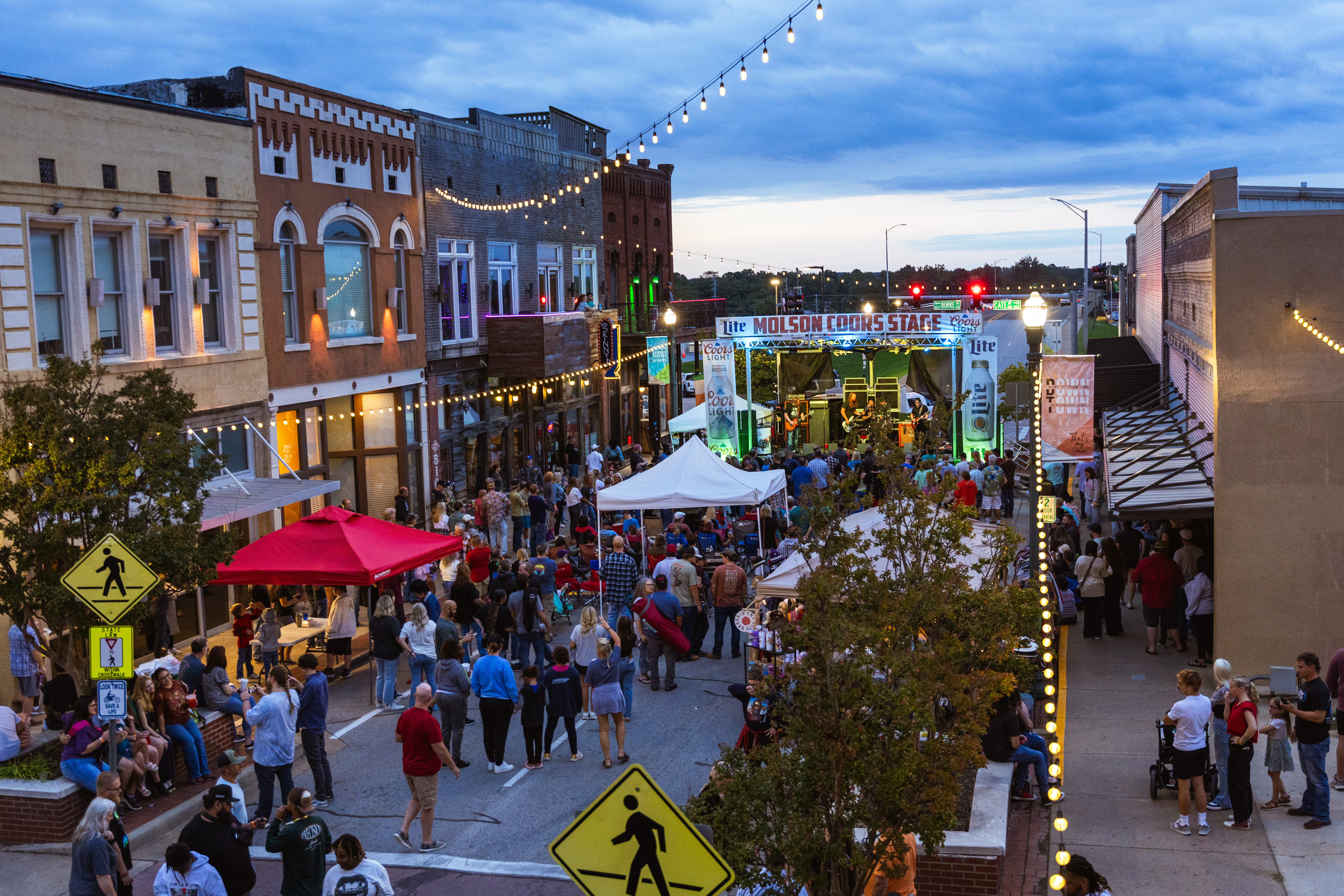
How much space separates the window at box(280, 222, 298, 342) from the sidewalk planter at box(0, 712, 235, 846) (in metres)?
12.2

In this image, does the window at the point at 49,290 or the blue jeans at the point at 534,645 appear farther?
the window at the point at 49,290

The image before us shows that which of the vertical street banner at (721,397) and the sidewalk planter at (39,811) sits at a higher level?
the vertical street banner at (721,397)

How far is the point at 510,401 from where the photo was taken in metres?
31.6

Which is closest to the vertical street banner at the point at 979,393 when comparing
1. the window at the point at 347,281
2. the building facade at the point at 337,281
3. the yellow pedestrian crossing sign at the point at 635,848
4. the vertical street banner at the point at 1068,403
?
the building facade at the point at 337,281

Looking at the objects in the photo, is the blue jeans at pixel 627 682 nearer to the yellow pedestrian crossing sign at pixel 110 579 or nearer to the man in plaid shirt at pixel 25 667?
the yellow pedestrian crossing sign at pixel 110 579

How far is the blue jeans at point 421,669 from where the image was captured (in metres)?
14.6

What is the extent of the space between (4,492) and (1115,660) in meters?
13.6

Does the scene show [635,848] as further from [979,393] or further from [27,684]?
[979,393]

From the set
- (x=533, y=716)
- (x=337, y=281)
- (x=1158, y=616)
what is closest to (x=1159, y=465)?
(x=1158, y=616)

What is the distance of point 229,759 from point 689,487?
928 cm

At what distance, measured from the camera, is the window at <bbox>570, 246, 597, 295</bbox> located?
37406 mm

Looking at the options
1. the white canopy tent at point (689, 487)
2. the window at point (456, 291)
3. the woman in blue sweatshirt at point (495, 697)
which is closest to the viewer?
the woman in blue sweatshirt at point (495, 697)

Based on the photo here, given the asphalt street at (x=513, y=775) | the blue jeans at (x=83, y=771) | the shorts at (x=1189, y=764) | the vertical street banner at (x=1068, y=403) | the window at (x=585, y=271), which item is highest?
the window at (x=585, y=271)

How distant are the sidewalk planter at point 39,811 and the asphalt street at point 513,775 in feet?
7.43
